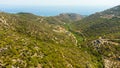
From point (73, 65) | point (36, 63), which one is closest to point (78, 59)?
point (73, 65)

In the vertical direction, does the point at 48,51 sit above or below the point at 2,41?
below

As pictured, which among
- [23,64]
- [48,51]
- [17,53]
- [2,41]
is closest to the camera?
[23,64]

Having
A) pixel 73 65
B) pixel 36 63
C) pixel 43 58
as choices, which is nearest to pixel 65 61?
pixel 73 65

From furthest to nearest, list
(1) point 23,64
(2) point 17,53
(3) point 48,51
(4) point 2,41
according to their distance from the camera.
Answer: (3) point 48,51
(4) point 2,41
(2) point 17,53
(1) point 23,64

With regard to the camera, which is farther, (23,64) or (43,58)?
(43,58)

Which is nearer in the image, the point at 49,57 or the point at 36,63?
the point at 36,63

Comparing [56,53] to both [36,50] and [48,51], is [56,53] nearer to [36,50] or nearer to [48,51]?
[48,51]

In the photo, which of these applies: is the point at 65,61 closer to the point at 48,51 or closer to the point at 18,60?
the point at 48,51

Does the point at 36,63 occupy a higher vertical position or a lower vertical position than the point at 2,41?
lower

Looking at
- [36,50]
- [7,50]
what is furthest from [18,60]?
[36,50]
